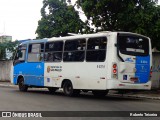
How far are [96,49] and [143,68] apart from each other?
2354 millimetres

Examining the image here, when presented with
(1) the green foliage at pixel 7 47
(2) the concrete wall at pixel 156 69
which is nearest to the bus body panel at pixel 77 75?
(2) the concrete wall at pixel 156 69

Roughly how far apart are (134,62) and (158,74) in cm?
583

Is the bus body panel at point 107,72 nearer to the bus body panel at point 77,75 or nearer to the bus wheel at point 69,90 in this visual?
the bus body panel at point 77,75

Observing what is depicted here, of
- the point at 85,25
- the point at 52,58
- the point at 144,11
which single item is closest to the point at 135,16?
the point at 144,11

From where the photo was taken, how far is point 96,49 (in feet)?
54.6

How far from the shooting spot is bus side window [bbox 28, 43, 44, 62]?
20344 mm

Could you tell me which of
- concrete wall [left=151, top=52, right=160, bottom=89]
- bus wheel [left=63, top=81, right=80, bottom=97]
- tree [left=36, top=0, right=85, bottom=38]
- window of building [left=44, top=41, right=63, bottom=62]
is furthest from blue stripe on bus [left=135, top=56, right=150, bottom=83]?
tree [left=36, top=0, right=85, bottom=38]

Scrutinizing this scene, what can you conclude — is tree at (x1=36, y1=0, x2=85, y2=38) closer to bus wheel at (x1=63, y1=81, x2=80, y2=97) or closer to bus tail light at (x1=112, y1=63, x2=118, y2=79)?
bus wheel at (x1=63, y1=81, x2=80, y2=97)

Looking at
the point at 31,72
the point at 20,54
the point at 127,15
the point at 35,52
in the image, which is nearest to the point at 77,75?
the point at 35,52

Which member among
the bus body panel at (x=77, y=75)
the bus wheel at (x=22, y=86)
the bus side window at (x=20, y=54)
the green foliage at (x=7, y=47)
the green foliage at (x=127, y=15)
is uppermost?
the green foliage at (x=127, y=15)

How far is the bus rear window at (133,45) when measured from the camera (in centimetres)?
1612

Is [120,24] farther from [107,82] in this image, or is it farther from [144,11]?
[107,82]

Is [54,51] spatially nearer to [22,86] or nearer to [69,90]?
[69,90]

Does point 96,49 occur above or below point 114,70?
above
